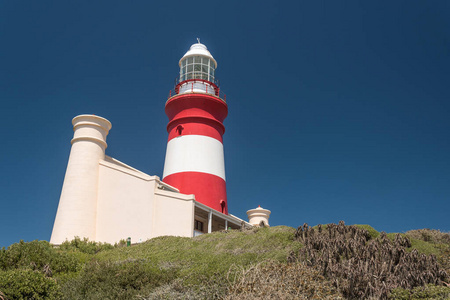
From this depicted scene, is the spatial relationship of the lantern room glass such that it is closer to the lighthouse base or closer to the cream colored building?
the lighthouse base

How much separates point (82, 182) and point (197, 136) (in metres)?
8.01

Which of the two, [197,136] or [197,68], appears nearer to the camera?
[197,136]

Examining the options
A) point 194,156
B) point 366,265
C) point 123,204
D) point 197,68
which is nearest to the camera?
point 366,265

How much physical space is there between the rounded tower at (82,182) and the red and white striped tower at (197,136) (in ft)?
16.1

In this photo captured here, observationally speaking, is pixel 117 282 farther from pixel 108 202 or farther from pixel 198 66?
pixel 198 66

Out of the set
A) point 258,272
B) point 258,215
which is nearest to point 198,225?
point 258,215

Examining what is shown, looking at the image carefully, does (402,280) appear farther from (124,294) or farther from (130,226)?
(130,226)

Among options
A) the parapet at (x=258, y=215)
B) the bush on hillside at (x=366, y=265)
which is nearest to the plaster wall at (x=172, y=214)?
the bush on hillside at (x=366, y=265)

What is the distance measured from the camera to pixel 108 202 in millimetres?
24391

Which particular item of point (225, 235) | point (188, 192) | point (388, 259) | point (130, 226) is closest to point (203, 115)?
point (188, 192)

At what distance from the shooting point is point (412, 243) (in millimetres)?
16516

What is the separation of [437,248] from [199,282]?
33.6 ft

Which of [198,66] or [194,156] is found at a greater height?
[198,66]

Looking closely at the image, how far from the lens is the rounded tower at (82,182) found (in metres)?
23.2
